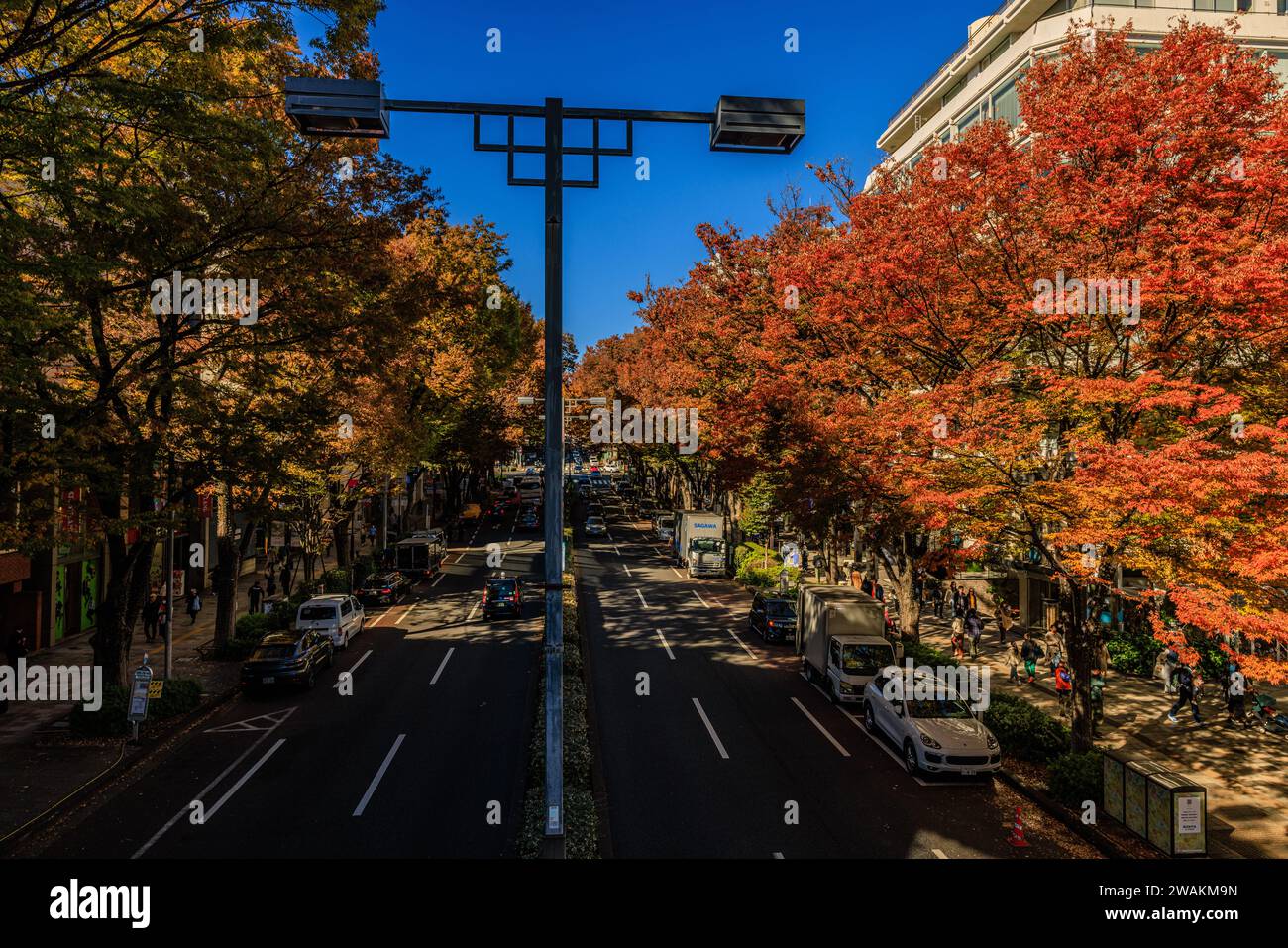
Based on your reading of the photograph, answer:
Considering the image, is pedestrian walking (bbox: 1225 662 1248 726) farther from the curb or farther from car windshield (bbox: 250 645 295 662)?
the curb

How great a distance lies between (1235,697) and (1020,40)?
3033 centimetres

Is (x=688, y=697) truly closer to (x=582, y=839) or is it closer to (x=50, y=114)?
(x=582, y=839)

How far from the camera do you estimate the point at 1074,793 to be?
531 inches

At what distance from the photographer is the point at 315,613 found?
2539cm

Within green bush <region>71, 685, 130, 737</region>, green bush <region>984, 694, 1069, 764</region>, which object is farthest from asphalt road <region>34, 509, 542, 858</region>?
green bush <region>984, 694, 1069, 764</region>

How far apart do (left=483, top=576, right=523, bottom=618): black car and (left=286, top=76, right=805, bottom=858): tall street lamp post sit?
915 inches

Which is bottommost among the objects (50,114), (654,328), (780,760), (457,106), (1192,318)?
(780,760)

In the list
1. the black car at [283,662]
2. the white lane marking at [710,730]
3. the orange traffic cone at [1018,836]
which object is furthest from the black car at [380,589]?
the orange traffic cone at [1018,836]

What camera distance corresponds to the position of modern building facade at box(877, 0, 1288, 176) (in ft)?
97.9

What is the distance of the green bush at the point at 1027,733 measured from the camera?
50.3 feet

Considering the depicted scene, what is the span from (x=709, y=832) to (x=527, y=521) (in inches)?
1923

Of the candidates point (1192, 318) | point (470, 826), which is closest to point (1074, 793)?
point (1192, 318)

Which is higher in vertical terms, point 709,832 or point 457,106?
point 457,106

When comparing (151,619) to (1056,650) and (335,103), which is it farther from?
(1056,650)
